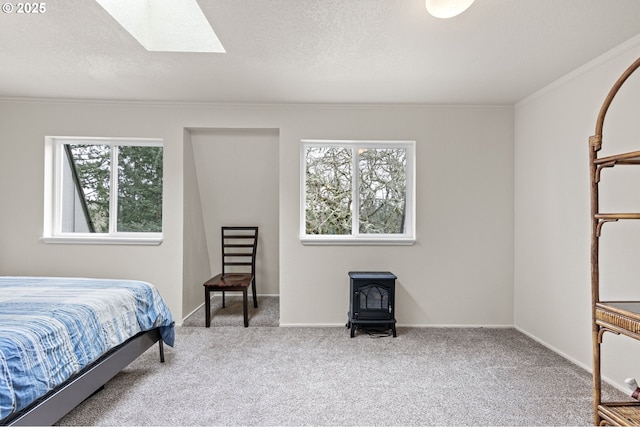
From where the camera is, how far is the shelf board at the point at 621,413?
4.97 ft

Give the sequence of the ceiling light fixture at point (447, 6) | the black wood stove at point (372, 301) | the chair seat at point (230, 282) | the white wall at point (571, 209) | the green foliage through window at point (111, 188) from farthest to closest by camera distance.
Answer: the green foliage through window at point (111, 188) → the chair seat at point (230, 282) → the black wood stove at point (372, 301) → the white wall at point (571, 209) → the ceiling light fixture at point (447, 6)

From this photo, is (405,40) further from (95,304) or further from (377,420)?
(95,304)

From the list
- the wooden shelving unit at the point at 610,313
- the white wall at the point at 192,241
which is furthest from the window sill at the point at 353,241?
the wooden shelving unit at the point at 610,313

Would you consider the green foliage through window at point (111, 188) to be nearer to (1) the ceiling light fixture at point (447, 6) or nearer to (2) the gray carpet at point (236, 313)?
(2) the gray carpet at point (236, 313)

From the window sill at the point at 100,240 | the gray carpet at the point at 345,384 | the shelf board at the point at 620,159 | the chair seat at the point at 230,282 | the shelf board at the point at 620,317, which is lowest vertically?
the gray carpet at the point at 345,384

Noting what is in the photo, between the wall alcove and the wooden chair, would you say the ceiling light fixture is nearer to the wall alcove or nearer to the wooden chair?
the wall alcove

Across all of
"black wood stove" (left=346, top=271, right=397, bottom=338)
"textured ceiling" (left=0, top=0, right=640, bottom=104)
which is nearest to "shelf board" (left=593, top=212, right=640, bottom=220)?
"textured ceiling" (left=0, top=0, right=640, bottom=104)

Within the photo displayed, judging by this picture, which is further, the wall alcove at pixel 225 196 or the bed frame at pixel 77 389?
the wall alcove at pixel 225 196

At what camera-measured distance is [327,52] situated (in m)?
2.41

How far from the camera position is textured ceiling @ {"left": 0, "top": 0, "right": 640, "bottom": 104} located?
1.93m

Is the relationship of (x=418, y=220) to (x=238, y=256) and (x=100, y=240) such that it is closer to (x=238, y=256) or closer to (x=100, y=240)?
(x=238, y=256)

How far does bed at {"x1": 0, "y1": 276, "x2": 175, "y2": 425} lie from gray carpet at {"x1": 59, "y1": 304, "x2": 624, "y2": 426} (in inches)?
10.1

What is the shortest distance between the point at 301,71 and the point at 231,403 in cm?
256

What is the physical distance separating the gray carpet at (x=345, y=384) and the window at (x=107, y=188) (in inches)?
61.2
